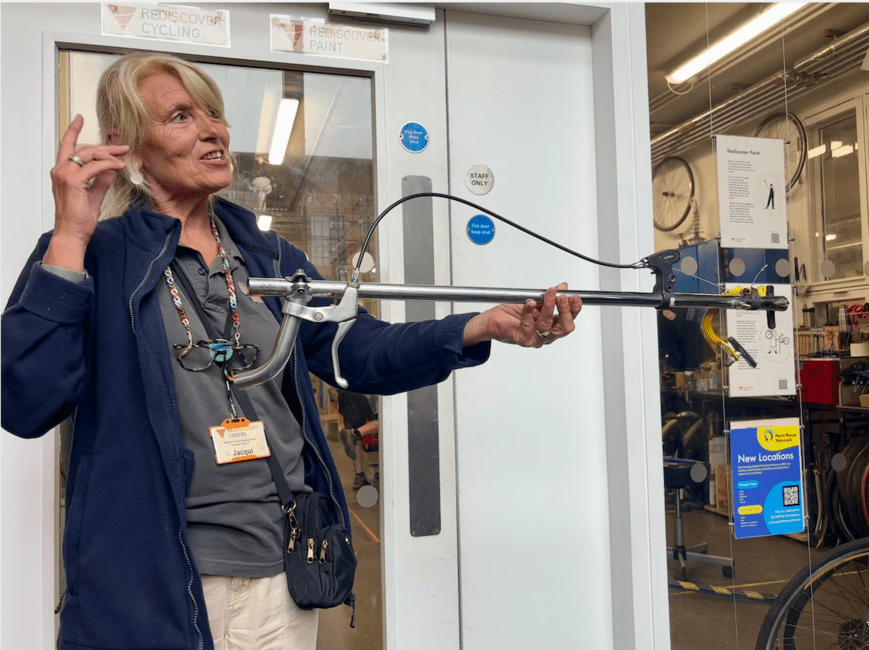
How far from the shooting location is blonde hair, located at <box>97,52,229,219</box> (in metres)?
1.30

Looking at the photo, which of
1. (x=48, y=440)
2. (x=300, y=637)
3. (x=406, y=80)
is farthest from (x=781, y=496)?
(x=48, y=440)

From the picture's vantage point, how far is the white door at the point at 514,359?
72.7 inches

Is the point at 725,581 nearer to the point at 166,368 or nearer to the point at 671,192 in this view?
the point at 671,192

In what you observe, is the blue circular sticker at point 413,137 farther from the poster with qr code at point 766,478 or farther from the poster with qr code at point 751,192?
the poster with qr code at point 766,478

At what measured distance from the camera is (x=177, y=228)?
50.3 inches

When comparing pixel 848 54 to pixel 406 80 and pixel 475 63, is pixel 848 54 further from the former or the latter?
pixel 406 80

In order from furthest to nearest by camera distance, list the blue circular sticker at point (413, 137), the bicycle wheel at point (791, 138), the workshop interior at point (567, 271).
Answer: the bicycle wheel at point (791, 138) < the blue circular sticker at point (413, 137) < the workshop interior at point (567, 271)

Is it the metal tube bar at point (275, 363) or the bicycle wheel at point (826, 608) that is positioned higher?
the metal tube bar at point (275, 363)

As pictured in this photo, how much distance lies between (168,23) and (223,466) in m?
1.18

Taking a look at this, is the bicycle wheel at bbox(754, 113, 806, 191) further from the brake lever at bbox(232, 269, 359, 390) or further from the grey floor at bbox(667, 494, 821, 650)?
the brake lever at bbox(232, 269, 359, 390)

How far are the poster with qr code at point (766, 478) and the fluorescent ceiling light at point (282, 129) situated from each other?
1.58 metres

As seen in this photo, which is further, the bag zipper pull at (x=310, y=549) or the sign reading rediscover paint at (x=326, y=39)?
the sign reading rediscover paint at (x=326, y=39)

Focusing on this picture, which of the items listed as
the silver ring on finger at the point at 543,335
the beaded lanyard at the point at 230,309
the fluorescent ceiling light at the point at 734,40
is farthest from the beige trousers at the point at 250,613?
the fluorescent ceiling light at the point at 734,40

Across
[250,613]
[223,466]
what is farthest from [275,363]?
[250,613]
